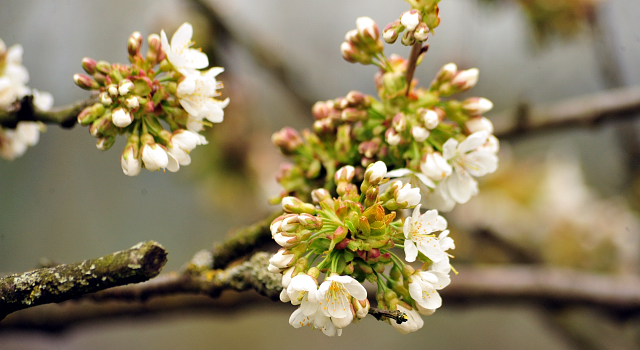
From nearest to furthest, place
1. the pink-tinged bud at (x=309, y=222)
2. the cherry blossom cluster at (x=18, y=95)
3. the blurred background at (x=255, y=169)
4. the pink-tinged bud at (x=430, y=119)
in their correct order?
1. the pink-tinged bud at (x=309, y=222)
2. the pink-tinged bud at (x=430, y=119)
3. the cherry blossom cluster at (x=18, y=95)
4. the blurred background at (x=255, y=169)

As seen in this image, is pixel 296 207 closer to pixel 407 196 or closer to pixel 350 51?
pixel 407 196

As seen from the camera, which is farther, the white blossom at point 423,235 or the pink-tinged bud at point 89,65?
the pink-tinged bud at point 89,65

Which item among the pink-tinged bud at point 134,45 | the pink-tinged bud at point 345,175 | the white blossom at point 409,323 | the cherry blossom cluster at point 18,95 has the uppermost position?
the cherry blossom cluster at point 18,95

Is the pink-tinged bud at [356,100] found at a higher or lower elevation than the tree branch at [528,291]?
higher

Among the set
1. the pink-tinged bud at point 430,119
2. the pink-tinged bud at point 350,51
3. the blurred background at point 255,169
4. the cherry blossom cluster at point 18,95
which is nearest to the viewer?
the pink-tinged bud at point 430,119

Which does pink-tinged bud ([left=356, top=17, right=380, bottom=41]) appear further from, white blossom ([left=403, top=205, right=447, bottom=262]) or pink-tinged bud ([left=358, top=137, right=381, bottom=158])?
white blossom ([left=403, top=205, right=447, bottom=262])

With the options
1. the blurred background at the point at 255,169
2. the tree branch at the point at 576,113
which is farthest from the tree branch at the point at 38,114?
the tree branch at the point at 576,113

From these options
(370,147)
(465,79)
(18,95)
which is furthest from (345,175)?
(18,95)

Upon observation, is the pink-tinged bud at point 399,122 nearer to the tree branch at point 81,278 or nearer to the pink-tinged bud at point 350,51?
the pink-tinged bud at point 350,51
